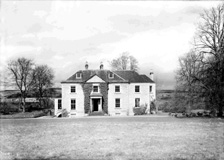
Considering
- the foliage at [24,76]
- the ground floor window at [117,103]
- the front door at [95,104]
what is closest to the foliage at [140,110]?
the ground floor window at [117,103]

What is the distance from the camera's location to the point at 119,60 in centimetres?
5881

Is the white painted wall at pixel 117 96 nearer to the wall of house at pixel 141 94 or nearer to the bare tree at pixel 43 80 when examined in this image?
the wall of house at pixel 141 94

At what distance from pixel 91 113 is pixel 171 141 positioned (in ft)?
84.5

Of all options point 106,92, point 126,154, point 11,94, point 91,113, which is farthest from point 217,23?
point 11,94

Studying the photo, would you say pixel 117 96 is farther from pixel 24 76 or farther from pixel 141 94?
pixel 24 76

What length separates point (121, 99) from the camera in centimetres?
4044

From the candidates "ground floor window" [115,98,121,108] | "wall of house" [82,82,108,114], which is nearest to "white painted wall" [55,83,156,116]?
"ground floor window" [115,98,121,108]

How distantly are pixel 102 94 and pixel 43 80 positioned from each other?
85.6 feet

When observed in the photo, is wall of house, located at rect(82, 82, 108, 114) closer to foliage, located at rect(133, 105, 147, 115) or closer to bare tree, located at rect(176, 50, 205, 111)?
foliage, located at rect(133, 105, 147, 115)

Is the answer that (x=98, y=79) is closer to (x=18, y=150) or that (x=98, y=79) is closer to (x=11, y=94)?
(x=18, y=150)

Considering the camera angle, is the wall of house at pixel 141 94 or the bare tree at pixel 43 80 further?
the bare tree at pixel 43 80

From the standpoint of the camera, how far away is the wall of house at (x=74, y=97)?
39406 mm

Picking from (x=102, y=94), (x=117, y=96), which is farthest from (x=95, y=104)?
(x=117, y=96)

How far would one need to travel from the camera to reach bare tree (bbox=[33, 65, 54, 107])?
57062 millimetres
